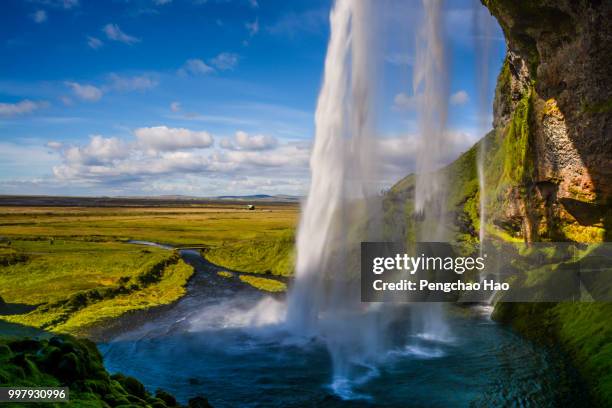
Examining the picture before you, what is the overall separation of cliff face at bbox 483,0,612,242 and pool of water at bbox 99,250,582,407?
1089 centimetres

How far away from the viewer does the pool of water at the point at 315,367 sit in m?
22.1

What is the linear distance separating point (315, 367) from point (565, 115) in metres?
26.1

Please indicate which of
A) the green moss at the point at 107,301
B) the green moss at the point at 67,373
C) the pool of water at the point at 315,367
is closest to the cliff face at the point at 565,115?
the pool of water at the point at 315,367

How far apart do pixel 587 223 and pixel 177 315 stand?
3716 centimetres

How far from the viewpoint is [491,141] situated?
63.9 metres

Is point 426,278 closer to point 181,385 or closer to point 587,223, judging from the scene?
point 587,223

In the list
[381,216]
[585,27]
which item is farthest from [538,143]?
[381,216]

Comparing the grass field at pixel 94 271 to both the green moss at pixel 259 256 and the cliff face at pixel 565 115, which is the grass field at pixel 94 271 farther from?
the cliff face at pixel 565 115

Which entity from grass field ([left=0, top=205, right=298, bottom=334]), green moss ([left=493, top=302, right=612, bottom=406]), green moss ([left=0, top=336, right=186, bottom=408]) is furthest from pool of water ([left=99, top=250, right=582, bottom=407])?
grass field ([left=0, top=205, right=298, bottom=334])

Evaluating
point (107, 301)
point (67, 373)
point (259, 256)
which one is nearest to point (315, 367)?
point (67, 373)

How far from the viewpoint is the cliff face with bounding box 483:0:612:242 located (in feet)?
89.7

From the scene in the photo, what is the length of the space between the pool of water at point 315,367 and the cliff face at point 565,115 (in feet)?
35.7

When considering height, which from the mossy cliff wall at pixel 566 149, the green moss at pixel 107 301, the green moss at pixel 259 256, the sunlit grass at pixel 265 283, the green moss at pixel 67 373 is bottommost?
the sunlit grass at pixel 265 283

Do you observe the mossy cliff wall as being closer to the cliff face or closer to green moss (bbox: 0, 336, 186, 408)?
the cliff face
